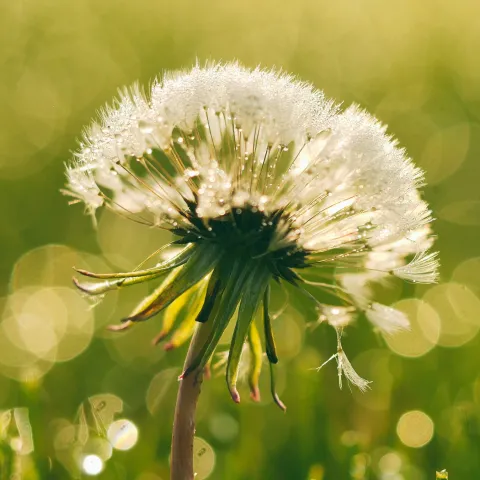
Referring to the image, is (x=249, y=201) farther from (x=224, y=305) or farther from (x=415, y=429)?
(x=415, y=429)

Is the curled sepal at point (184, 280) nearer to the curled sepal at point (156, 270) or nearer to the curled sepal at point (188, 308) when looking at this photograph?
the curled sepal at point (156, 270)

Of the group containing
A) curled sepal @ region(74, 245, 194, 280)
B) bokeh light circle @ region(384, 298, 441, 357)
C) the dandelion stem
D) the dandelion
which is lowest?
the dandelion stem

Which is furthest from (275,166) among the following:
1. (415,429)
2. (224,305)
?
(415,429)

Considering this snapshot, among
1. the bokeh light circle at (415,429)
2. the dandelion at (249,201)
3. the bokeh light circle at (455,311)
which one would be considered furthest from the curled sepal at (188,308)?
the bokeh light circle at (455,311)

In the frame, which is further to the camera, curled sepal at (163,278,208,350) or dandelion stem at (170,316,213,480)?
curled sepal at (163,278,208,350)

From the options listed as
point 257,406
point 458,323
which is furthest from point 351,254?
point 458,323

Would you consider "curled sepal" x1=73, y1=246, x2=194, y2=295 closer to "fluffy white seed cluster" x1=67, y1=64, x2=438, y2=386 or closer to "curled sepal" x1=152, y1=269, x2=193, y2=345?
"curled sepal" x1=152, y1=269, x2=193, y2=345

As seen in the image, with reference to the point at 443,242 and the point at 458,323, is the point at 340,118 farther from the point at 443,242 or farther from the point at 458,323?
the point at 443,242

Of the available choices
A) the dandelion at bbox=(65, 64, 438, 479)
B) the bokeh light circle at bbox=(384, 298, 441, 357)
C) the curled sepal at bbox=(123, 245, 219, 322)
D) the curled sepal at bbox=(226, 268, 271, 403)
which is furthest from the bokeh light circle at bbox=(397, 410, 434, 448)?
the curled sepal at bbox=(123, 245, 219, 322)
